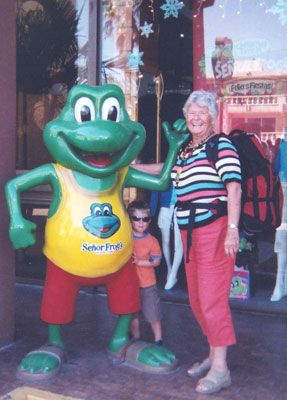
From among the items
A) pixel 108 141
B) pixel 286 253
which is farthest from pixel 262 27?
pixel 108 141

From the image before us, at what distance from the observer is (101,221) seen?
11.0 feet

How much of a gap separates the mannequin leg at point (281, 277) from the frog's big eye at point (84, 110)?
2880 millimetres

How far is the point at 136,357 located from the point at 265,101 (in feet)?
11.0

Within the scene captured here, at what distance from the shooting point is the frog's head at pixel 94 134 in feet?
10.6

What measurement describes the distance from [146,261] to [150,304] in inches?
12.5

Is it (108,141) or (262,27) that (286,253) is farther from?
(108,141)

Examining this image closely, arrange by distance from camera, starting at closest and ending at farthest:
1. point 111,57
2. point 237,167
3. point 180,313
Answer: point 237,167 → point 180,313 → point 111,57

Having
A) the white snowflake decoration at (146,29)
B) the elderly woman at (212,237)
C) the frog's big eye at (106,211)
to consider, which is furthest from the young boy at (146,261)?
the white snowflake decoration at (146,29)

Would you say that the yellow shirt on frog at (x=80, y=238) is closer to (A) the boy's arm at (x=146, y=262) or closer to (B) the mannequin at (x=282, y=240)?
(A) the boy's arm at (x=146, y=262)

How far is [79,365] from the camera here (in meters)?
3.62

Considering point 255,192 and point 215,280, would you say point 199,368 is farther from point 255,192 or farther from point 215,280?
point 255,192

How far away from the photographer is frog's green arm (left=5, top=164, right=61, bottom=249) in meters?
3.33

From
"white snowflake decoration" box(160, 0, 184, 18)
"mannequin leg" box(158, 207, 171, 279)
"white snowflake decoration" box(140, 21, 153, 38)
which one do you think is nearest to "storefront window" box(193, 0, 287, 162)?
"white snowflake decoration" box(160, 0, 184, 18)

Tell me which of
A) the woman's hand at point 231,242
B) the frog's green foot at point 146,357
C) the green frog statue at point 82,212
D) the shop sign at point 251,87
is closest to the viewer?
the woman's hand at point 231,242
